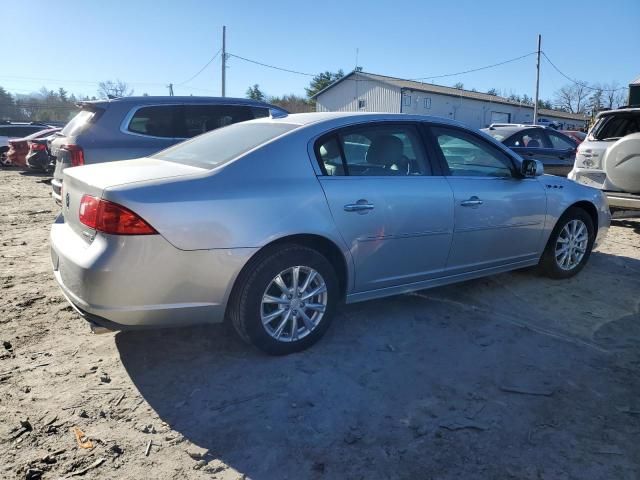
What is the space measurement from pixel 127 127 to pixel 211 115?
1247 mm

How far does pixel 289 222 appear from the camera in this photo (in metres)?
3.17

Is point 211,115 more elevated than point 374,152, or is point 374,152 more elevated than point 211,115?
point 211,115

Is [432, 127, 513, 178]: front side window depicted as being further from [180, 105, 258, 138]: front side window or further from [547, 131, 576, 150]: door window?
[547, 131, 576, 150]: door window

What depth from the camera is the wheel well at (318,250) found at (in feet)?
10.2

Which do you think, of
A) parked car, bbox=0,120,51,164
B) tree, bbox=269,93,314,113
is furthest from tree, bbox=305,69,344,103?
parked car, bbox=0,120,51,164

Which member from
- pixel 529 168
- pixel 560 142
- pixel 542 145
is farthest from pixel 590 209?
pixel 560 142

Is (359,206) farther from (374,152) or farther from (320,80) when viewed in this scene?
(320,80)

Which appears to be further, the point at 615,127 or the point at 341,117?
the point at 615,127

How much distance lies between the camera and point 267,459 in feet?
7.90

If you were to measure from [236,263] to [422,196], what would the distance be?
1.55 m

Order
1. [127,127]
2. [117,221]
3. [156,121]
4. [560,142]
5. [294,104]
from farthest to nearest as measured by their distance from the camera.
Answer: [294,104], [560,142], [156,121], [127,127], [117,221]

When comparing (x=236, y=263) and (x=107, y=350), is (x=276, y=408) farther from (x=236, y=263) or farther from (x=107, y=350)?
(x=107, y=350)

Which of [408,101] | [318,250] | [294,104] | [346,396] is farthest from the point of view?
[294,104]

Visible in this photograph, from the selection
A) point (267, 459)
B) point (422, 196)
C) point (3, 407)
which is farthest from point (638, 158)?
point (3, 407)
